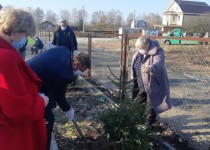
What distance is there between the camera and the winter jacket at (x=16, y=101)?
1898 millimetres

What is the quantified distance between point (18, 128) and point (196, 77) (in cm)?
944

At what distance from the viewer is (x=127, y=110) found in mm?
3609

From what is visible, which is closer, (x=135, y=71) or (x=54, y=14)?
→ (x=135, y=71)

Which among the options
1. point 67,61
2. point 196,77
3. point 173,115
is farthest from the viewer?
point 196,77

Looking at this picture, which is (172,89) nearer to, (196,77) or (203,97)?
(203,97)

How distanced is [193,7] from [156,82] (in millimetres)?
74518

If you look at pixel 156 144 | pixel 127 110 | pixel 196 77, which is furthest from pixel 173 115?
pixel 196 77

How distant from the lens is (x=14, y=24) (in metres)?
2.10

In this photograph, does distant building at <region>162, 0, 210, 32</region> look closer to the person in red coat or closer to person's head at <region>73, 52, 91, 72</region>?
person's head at <region>73, 52, 91, 72</region>

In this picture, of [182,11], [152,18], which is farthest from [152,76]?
[152,18]

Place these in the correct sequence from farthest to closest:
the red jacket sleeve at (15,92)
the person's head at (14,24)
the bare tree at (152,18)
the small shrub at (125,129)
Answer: the bare tree at (152,18) < the small shrub at (125,129) < the person's head at (14,24) < the red jacket sleeve at (15,92)

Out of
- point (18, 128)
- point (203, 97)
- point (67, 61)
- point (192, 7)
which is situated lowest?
point (203, 97)

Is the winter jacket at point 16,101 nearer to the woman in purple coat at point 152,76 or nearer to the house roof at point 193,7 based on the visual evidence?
A: the woman in purple coat at point 152,76

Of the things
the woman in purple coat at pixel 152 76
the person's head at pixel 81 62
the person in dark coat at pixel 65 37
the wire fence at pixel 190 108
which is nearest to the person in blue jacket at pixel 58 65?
the person's head at pixel 81 62
